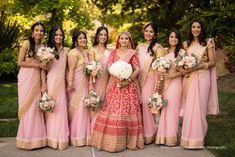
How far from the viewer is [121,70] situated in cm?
644

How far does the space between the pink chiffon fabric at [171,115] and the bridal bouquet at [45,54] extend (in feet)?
6.20

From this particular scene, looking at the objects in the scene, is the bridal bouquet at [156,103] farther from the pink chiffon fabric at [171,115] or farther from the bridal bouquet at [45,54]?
the bridal bouquet at [45,54]

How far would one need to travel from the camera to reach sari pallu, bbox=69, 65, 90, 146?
6.84m

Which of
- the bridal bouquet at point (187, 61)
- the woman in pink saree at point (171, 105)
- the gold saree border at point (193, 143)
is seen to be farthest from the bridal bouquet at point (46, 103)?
the gold saree border at point (193, 143)

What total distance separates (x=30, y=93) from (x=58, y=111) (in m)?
0.52

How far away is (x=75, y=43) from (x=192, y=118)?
7.32ft

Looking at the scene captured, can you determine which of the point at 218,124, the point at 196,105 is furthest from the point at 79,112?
the point at 218,124

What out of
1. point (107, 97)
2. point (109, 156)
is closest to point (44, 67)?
point (107, 97)

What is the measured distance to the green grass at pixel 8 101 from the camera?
9450mm

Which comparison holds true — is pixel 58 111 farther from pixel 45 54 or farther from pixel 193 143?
pixel 193 143

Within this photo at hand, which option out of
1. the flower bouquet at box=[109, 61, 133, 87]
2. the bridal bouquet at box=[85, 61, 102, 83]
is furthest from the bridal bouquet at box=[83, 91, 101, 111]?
the flower bouquet at box=[109, 61, 133, 87]

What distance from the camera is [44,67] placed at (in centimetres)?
658

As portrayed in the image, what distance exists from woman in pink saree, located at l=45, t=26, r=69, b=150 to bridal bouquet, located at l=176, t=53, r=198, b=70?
1.82 meters

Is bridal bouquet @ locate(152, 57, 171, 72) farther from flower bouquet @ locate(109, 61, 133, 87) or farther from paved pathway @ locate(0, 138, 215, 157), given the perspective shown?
paved pathway @ locate(0, 138, 215, 157)
